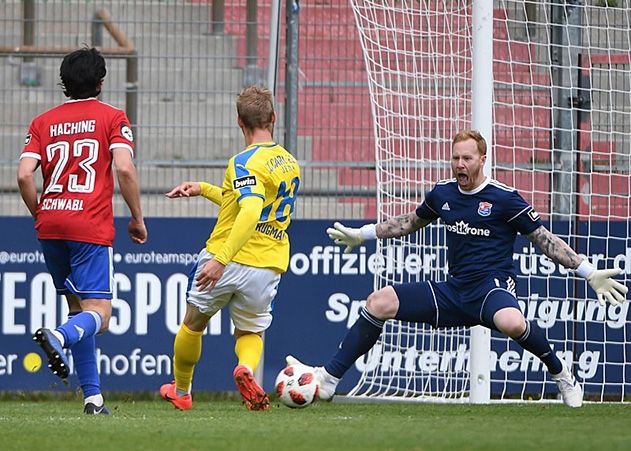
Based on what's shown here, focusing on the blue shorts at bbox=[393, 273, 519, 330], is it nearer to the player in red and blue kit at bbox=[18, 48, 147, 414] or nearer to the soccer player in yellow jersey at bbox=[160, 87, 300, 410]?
the soccer player in yellow jersey at bbox=[160, 87, 300, 410]

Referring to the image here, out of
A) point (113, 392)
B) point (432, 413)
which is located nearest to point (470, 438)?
point (432, 413)

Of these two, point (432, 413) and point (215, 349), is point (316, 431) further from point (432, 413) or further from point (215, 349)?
point (215, 349)

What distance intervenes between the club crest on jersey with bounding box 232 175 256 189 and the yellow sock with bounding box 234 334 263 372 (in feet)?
3.00

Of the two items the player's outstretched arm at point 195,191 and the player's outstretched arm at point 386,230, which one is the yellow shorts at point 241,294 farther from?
the player's outstretched arm at point 386,230

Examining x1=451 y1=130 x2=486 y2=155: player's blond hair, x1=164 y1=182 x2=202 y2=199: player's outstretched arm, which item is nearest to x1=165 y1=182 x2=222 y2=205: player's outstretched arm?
x1=164 y1=182 x2=202 y2=199: player's outstretched arm

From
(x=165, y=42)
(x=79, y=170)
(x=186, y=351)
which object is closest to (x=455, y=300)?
(x=186, y=351)

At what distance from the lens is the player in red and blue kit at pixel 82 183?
7.06 m

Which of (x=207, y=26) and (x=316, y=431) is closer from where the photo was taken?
(x=316, y=431)

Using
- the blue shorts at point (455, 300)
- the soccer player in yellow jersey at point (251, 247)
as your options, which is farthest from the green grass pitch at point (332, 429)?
the blue shorts at point (455, 300)

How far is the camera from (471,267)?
25.1 ft

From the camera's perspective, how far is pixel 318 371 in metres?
7.62

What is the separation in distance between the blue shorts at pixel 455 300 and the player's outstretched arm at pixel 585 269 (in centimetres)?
29

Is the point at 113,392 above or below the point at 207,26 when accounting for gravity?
below

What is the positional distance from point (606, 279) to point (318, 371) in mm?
1674
